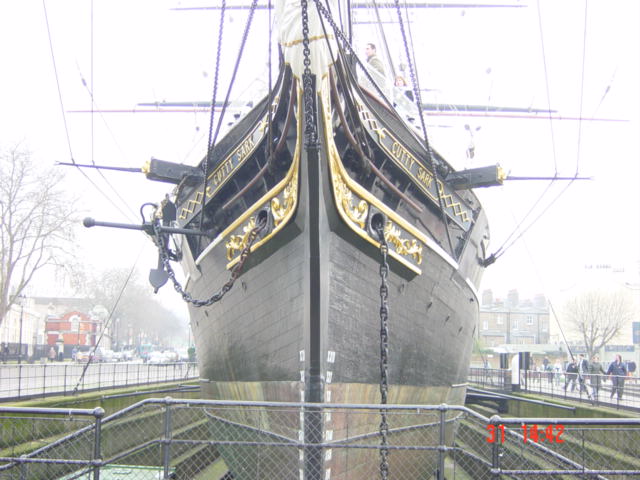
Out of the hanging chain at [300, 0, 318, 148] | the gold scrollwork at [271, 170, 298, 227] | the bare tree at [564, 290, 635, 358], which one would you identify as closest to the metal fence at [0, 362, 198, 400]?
the gold scrollwork at [271, 170, 298, 227]

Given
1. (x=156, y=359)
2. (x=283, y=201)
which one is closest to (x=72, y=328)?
(x=156, y=359)

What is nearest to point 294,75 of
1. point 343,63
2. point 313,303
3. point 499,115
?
point 343,63

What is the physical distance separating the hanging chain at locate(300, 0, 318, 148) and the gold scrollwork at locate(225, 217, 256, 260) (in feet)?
4.78

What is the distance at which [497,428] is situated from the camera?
151 inches

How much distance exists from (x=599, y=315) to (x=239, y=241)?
41659mm

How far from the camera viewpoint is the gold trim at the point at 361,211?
19.2ft

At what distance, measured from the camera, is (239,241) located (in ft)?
22.8

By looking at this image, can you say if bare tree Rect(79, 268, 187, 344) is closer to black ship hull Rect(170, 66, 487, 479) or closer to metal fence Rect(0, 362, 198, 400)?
metal fence Rect(0, 362, 198, 400)

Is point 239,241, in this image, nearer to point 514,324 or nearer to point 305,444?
point 305,444

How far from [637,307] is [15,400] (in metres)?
51.3

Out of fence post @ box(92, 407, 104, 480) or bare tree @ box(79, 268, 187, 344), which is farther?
bare tree @ box(79, 268, 187, 344)

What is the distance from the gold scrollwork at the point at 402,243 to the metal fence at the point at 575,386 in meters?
4.74

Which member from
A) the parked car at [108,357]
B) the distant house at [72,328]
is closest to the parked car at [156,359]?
the parked car at [108,357]

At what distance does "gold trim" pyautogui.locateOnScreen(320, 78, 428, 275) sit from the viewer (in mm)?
5867
